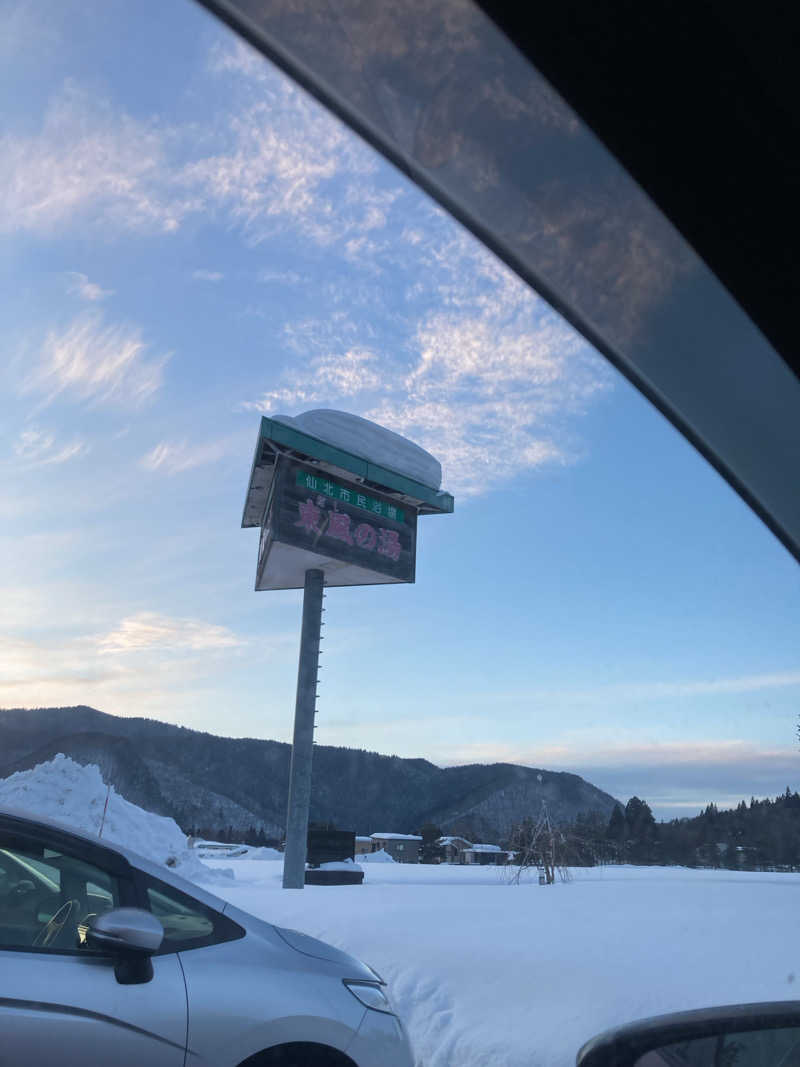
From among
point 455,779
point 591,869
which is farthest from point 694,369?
point 455,779

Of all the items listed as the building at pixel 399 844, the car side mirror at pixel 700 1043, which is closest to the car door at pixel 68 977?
the car side mirror at pixel 700 1043

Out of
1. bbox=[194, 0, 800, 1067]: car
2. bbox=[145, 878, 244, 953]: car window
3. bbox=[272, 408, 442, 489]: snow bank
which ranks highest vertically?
bbox=[272, 408, 442, 489]: snow bank

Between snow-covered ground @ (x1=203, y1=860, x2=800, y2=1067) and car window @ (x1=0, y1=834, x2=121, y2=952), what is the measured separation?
220 cm

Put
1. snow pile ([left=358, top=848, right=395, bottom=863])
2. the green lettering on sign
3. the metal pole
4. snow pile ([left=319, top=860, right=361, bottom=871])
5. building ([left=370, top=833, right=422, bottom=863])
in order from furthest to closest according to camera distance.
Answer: building ([left=370, top=833, right=422, bottom=863])
snow pile ([left=358, top=848, right=395, bottom=863])
the green lettering on sign
snow pile ([left=319, top=860, right=361, bottom=871])
the metal pole

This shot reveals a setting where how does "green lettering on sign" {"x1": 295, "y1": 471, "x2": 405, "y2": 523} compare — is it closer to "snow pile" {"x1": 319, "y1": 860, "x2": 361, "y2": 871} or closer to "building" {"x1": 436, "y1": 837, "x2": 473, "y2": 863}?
"snow pile" {"x1": 319, "y1": 860, "x2": 361, "y2": 871}

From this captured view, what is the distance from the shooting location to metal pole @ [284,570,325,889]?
66.0 feet

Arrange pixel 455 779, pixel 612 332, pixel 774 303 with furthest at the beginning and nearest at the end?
pixel 455 779
pixel 612 332
pixel 774 303

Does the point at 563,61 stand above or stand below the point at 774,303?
above

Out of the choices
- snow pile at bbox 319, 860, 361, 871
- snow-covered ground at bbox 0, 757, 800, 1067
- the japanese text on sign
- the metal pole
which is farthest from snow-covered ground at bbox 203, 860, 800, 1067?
the japanese text on sign

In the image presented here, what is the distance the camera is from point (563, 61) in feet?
6.76

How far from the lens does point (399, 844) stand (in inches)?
1505

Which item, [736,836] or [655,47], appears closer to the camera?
[655,47]

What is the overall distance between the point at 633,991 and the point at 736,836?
41.9 inches

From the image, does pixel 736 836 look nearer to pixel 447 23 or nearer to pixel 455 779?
pixel 447 23
